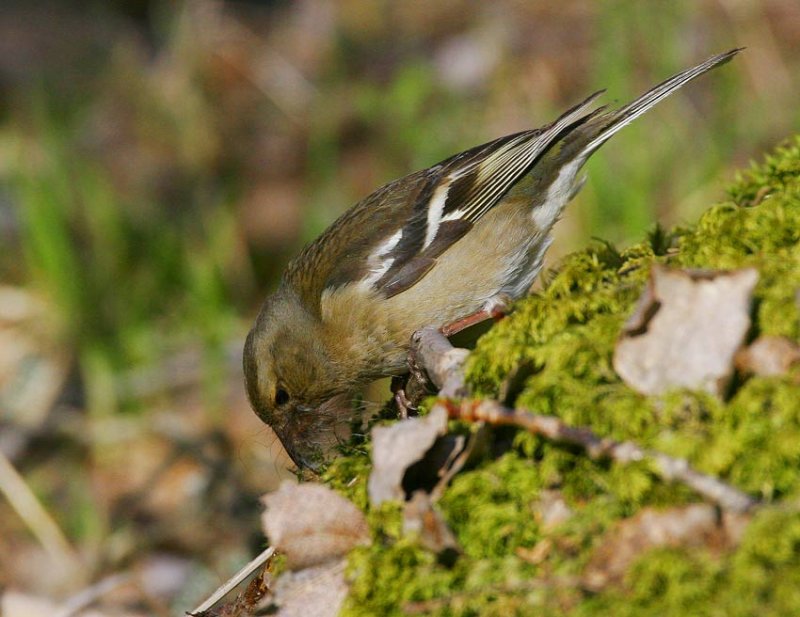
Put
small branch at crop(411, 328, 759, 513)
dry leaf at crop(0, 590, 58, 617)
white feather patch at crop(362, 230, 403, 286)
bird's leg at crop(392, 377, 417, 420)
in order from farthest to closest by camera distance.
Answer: white feather patch at crop(362, 230, 403, 286), dry leaf at crop(0, 590, 58, 617), bird's leg at crop(392, 377, 417, 420), small branch at crop(411, 328, 759, 513)

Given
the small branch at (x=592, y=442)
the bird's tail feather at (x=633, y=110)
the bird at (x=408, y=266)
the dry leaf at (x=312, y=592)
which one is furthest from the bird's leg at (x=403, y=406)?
the bird's tail feather at (x=633, y=110)

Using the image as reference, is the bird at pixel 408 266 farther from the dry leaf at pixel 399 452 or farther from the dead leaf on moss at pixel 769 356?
the dead leaf on moss at pixel 769 356

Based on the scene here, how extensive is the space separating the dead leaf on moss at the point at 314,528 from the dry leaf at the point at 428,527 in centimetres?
15

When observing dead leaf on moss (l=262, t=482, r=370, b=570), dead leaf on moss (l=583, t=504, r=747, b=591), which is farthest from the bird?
dead leaf on moss (l=583, t=504, r=747, b=591)

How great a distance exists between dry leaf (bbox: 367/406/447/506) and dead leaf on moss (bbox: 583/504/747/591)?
0.45 metres

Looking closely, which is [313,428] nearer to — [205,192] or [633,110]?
[633,110]

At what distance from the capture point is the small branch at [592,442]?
1.86 m

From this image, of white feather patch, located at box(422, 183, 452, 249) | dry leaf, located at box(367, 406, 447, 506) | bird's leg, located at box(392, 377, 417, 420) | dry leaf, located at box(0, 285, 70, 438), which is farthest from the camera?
dry leaf, located at box(0, 285, 70, 438)

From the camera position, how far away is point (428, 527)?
2.10 meters

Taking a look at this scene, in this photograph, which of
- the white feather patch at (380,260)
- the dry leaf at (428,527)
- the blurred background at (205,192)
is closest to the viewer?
the dry leaf at (428,527)

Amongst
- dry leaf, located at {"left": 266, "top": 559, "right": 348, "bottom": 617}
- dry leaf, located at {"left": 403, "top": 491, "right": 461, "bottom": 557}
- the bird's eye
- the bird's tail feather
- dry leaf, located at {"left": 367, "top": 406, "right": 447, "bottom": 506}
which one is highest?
dry leaf, located at {"left": 367, "top": 406, "right": 447, "bottom": 506}

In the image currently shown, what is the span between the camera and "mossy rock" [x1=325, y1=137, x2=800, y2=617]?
175 cm

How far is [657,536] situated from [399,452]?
1.95 feet

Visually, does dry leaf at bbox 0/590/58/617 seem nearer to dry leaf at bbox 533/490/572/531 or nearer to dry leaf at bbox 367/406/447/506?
dry leaf at bbox 367/406/447/506
